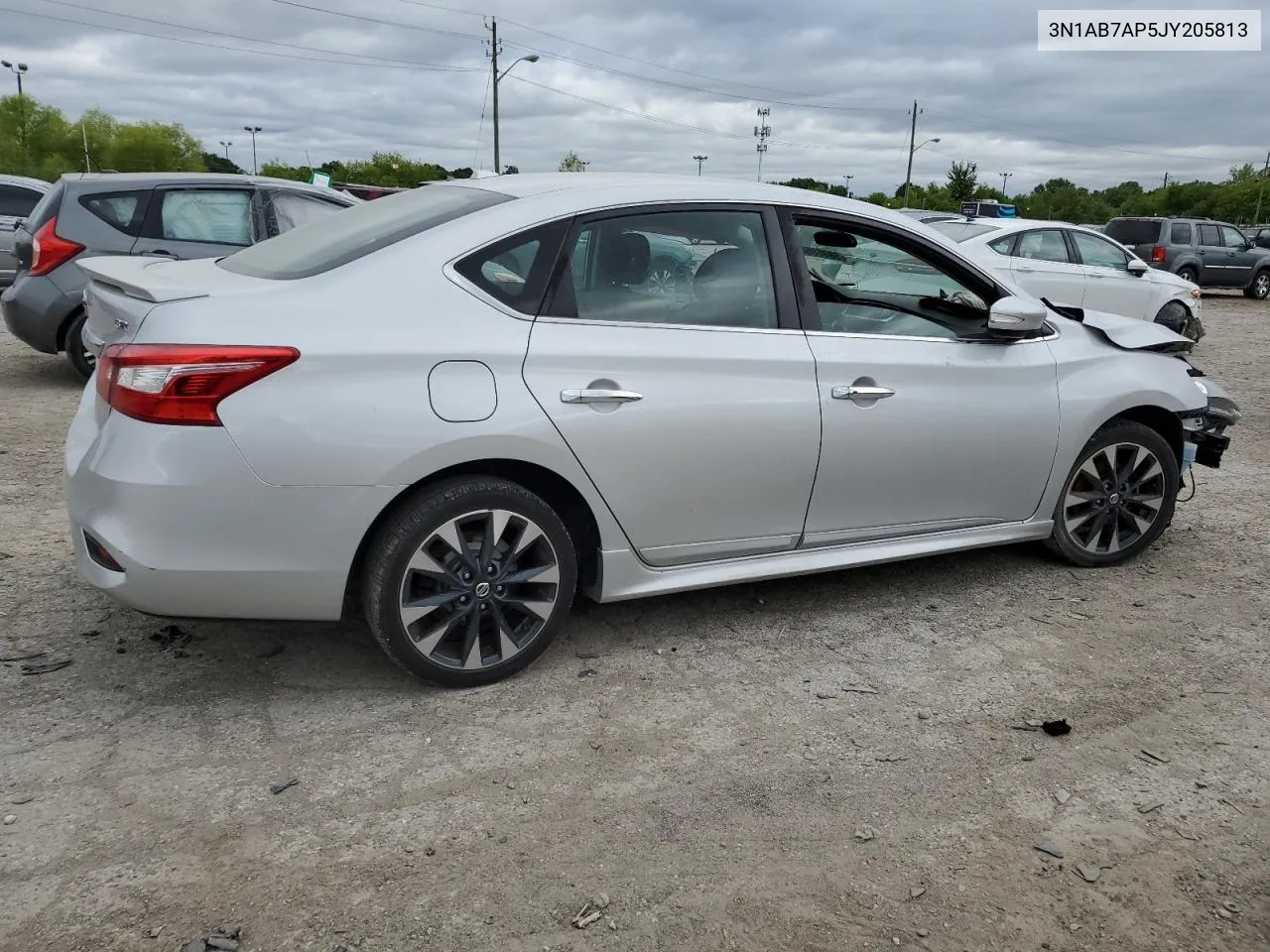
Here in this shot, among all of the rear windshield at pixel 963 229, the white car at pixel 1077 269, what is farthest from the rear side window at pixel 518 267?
the rear windshield at pixel 963 229

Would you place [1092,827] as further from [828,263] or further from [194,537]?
[194,537]

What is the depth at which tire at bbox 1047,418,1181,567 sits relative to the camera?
15.5 ft

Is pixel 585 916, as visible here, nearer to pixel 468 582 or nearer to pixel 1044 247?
pixel 468 582

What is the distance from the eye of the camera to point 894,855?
271 centimetres

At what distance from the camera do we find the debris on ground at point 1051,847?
108 inches

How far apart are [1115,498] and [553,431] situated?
288 centimetres

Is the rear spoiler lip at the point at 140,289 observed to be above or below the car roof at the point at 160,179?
below

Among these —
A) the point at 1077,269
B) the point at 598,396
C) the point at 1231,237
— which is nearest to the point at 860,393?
the point at 598,396

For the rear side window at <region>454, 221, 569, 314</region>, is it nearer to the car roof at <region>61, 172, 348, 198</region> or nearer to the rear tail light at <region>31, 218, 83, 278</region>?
the car roof at <region>61, 172, 348, 198</region>

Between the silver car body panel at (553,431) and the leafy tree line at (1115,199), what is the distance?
67.2 m

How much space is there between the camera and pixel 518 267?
3.44 metres

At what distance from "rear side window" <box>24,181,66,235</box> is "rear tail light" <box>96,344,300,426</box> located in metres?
6.00

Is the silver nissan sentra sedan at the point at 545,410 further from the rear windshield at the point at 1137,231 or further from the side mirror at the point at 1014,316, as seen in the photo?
the rear windshield at the point at 1137,231

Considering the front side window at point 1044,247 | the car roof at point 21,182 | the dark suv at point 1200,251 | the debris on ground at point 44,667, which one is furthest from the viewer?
the dark suv at point 1200,251
